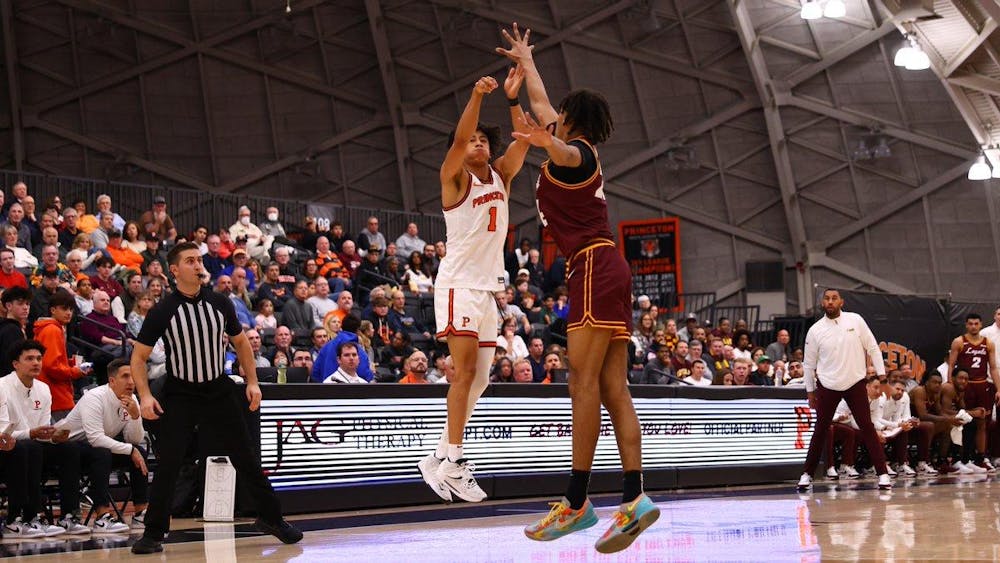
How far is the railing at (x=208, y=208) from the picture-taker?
2464cm

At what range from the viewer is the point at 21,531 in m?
8.84

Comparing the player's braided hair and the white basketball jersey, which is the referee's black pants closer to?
the white basketball jersey

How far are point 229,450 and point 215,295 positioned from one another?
1.06m

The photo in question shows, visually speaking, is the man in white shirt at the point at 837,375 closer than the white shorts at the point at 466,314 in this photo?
No

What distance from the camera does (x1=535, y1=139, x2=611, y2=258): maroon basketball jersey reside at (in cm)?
643

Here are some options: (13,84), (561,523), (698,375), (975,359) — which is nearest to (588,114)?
(561,523)

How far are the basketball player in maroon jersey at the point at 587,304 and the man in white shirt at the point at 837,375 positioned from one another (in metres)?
6.70

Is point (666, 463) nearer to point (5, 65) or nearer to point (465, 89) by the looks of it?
point (465, 89)

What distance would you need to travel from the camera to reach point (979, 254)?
96.4ft

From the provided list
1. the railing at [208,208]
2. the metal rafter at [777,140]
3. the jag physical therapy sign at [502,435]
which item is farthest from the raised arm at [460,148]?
the metal rafter at [777,140]

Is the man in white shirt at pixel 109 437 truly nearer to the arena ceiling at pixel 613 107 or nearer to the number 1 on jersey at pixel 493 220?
the number 1 on jersey at pixel 493 220

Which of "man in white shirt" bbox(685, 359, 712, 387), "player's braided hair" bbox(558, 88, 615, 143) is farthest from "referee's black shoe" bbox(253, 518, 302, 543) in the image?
"man in white shirt" bbox(685, 359, 712, 387)

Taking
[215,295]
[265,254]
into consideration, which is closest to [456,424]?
[215,295]

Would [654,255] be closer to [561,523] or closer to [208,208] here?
[208,208]
